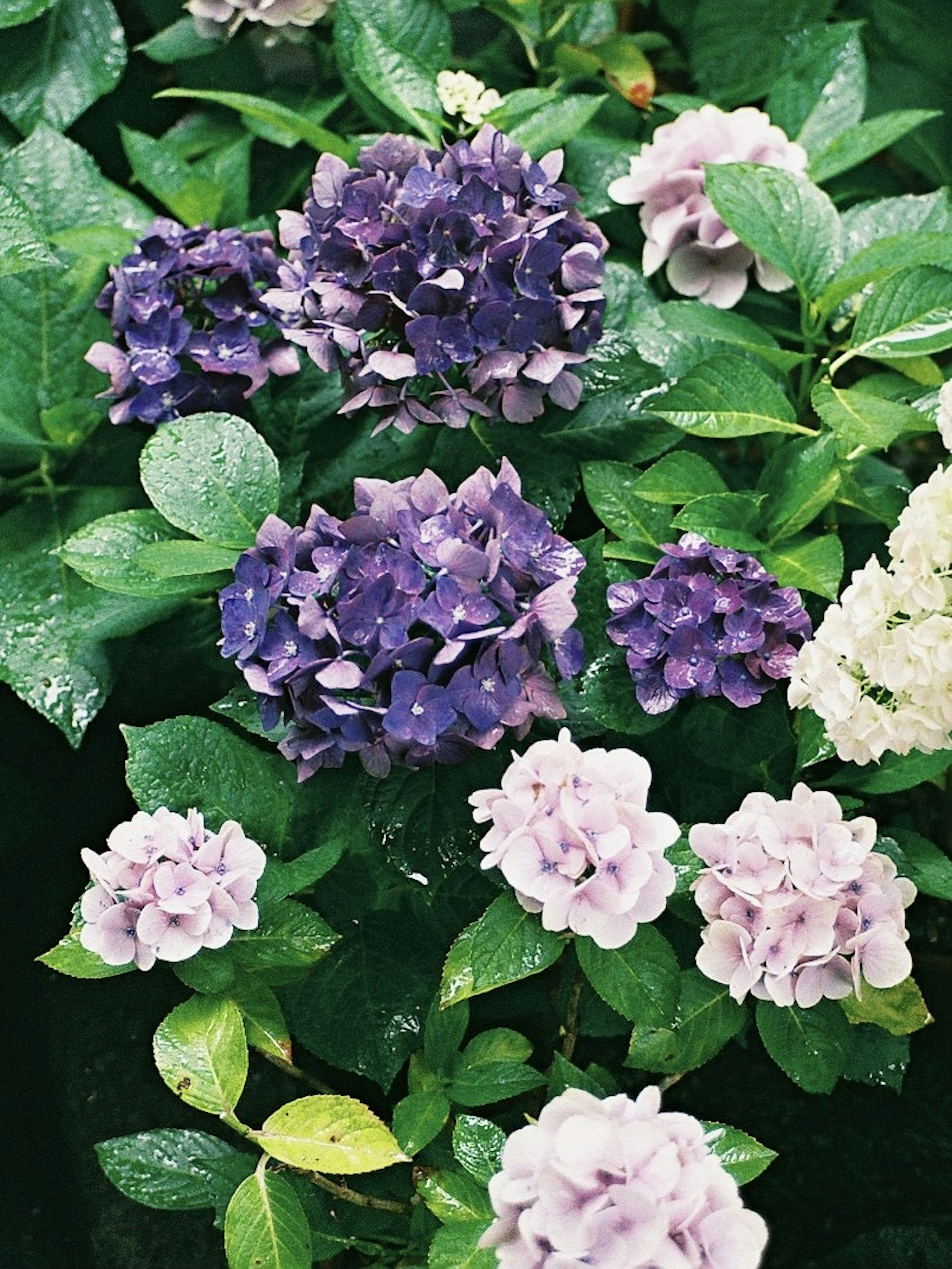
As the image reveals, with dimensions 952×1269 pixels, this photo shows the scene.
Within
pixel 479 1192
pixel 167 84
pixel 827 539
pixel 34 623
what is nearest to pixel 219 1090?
pixel 479 1192

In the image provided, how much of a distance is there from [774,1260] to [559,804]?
54 centimetres

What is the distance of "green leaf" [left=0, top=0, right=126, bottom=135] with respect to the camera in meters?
1.41

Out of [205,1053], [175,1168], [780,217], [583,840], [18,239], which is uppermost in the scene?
[18,239]

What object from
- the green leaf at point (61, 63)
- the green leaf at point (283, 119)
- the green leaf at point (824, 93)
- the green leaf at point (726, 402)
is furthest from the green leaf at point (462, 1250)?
the green leaf at point (61, 63)

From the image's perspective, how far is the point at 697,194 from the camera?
1.22 m

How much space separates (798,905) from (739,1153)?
0.48 feet

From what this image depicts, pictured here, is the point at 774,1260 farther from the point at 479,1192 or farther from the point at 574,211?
the point at 574,211

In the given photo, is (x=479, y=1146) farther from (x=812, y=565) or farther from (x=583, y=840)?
(x=812, y=565)

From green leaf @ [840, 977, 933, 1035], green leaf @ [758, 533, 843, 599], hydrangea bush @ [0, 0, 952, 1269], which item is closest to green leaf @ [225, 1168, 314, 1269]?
hydrangea bush @ [0, 0, 952, 1269]

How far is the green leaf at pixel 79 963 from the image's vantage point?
0.84 m

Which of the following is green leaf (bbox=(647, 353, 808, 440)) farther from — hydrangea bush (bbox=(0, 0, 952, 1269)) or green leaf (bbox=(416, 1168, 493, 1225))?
green leaf (bbox=(416, 1168, 493, 1225))

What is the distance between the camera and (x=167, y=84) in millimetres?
1636

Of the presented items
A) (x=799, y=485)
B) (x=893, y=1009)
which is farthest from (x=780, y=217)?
(x=893, y=1009)

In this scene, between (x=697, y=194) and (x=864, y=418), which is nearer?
(x=864, y=418)
